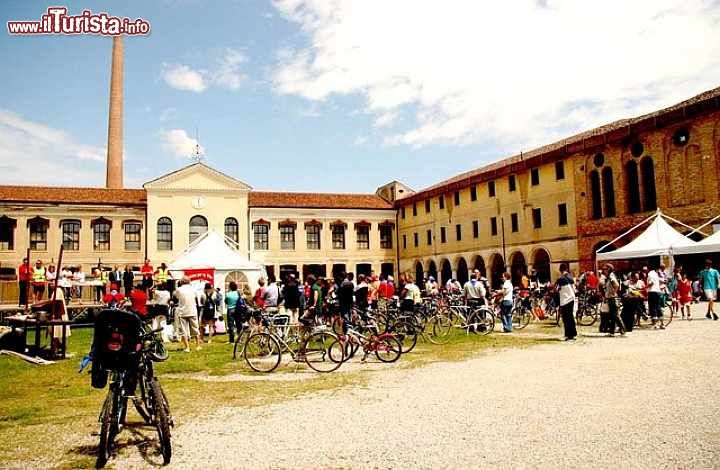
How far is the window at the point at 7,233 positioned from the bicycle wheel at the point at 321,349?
3426 centimetres

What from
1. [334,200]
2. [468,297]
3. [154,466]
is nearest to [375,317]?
[468,297]

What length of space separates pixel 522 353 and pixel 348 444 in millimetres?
6812

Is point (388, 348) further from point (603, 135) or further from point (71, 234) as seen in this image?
point (71, 234)

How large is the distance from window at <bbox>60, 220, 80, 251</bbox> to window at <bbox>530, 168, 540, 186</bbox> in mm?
30425

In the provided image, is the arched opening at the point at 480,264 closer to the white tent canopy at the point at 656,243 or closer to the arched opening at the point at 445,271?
the arched opening at the point at 445,271

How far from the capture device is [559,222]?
1236 inches

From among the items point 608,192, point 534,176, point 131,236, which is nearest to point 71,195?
point 131,236

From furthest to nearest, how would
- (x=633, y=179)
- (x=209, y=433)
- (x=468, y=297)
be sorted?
(x=633, y=179)
(x=468, y=297)
(x=209, y=433)

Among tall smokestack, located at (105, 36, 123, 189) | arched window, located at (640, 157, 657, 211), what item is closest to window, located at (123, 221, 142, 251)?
tall smokestack, located at (105, 36, 123, 189)

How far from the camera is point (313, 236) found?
144 ft

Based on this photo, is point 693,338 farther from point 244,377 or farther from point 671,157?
point 671,157

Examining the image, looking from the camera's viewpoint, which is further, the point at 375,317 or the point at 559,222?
the point at 559,222

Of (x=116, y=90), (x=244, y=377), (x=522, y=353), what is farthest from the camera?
(x=116, y=90)

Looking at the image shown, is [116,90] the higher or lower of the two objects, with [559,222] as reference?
higher
